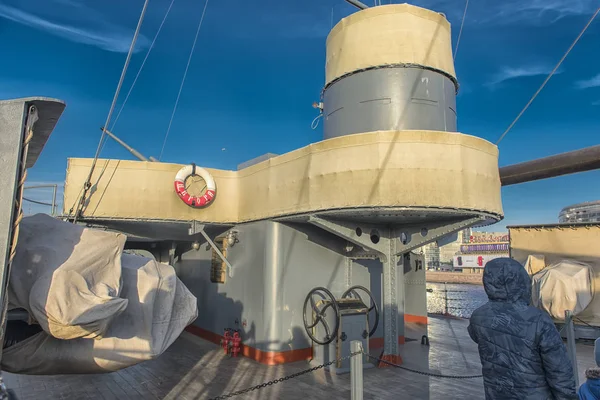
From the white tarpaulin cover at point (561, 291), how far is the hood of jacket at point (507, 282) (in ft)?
38.6

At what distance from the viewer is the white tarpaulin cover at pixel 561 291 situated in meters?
13.8

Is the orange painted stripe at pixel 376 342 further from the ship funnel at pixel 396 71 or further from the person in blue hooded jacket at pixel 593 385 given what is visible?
the person in blue hooded jacket at pixel 593 385

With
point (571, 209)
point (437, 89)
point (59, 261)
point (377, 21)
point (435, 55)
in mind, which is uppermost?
point (571, 209)

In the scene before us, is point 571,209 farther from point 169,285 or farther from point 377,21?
point 169,285

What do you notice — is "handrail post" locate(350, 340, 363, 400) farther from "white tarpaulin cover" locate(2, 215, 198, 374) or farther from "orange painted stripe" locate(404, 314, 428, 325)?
"orange painted stripe" locate(404, 314, 428, 325)

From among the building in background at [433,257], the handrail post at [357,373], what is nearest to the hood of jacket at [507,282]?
the handrail post at [357,373]

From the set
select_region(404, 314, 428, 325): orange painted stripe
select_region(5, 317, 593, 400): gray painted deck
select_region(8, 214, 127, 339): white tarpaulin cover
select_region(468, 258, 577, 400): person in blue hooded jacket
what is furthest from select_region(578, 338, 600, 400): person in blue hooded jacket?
select_region(404, 314, 428, 325): orange painted stripe

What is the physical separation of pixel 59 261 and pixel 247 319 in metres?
9.47

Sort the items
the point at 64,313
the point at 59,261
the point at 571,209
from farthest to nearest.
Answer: the point at 571,209
the point at 59,261
the point at 64,313

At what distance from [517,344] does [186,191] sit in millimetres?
11315

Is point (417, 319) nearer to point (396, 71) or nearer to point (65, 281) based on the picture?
point (396, 71)

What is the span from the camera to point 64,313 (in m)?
3.39

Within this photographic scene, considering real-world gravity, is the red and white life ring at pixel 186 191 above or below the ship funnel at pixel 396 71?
below

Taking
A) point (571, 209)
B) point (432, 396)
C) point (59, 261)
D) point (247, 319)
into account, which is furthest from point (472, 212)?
point (571, 209)
